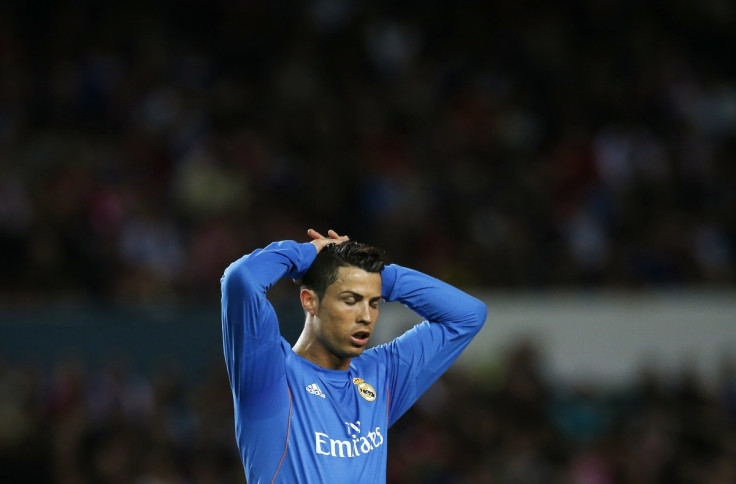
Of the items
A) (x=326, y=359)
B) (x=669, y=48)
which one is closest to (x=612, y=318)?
(x=669, y=48)

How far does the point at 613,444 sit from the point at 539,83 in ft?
17.0

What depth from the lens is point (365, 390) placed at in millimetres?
4512

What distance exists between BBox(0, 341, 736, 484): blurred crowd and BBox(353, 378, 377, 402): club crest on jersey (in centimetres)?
436

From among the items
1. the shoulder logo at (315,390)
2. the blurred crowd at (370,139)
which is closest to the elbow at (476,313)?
the shoulder logo at (315,390)

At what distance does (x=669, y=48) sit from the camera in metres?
13.8

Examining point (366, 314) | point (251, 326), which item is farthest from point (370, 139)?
point (251, 326)

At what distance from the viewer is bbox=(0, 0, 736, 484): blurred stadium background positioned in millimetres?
9336

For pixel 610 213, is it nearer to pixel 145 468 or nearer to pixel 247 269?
pixel 145 468

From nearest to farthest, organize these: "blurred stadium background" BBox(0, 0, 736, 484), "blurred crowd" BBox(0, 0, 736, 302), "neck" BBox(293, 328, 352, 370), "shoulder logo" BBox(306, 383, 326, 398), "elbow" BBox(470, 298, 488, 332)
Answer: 1. "shoulder logo" BBox(306, 383, 326, 398)
2. "neck" BBox(293, 328, 352, 370)
3. "elbow" BBox(470, 298, 488, 332)
4. "blurred stadium background" BBox(0, 0, 736, 484)
5. "blurred crowd" BBox(0, 0, 736, 302)

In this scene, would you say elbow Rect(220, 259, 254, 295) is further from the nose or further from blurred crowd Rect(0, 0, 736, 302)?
blurred crowd Rect(0, 0, 736, 302)

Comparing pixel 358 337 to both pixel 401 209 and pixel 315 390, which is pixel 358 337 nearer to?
pixel 315 390

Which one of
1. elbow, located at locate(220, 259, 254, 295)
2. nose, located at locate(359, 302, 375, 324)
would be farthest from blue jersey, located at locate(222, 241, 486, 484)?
nose, located at locate(359, 302, 375, 324)

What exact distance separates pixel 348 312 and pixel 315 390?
312mm

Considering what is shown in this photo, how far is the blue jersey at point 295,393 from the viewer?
4078mm
